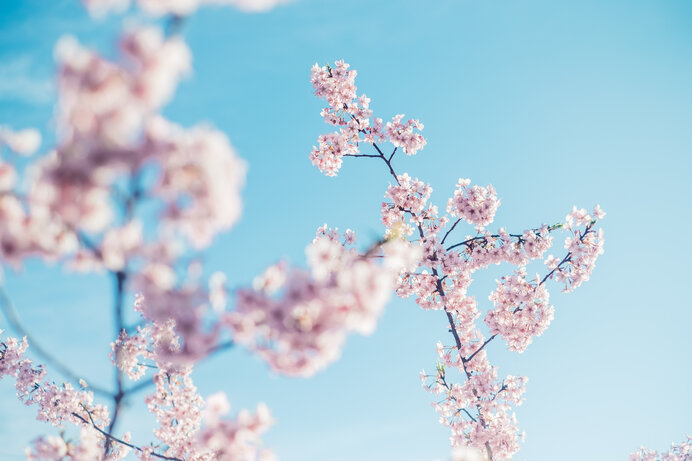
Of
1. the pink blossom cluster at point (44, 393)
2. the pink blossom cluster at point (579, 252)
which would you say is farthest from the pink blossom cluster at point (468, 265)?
the pink blossom cluster at point (44, 393)

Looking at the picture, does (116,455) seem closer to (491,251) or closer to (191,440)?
(191,440)

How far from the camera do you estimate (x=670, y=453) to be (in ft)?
56.4

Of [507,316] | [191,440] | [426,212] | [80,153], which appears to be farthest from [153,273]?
[507,316]

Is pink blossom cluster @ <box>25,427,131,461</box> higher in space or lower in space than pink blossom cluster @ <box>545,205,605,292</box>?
lower

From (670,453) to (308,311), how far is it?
22521 millimetres

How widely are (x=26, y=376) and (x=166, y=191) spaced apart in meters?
12.3

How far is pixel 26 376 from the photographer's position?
10.8 m

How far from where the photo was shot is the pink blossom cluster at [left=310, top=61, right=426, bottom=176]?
10.9 meters

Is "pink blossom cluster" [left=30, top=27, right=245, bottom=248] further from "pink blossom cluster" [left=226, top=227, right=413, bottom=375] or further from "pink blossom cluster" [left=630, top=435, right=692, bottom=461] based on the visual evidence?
"pink blossom cluster" [left=630, top=435, right=692, bottom=461]

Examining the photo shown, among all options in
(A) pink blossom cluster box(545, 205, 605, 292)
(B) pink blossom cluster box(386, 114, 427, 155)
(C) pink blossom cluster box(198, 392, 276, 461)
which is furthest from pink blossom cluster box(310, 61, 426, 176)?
(C) pink blossom cluster box(198, 392, 276, 461)

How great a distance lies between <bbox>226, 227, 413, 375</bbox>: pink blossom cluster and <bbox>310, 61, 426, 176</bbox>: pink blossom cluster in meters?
7.86

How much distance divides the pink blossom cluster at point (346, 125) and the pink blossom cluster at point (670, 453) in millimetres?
18261

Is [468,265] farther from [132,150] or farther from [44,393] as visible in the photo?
[44,393]

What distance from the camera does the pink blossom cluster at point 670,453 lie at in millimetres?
16938
